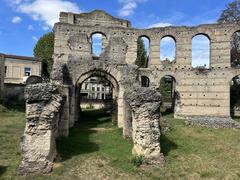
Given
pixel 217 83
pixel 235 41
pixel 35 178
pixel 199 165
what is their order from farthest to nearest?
pixel 235 41, pixel 217 83, pixel 199 165, pixel 35 178

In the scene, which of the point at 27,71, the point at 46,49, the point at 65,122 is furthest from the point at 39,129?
the point at 46,49

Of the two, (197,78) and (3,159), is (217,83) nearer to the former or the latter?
(197,78)

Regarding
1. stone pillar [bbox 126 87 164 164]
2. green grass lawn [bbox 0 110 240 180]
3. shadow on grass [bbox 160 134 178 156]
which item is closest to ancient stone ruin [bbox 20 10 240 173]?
stone pillar [bbox 126 87 164 164]

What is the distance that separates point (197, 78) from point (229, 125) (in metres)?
6.24

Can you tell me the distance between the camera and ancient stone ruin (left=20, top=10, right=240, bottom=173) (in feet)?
28.7

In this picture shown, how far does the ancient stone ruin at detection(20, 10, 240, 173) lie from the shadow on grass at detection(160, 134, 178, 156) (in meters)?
1.20

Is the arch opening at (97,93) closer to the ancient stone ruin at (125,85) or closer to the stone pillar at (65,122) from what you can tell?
the ancient stone ruin at (125,85)

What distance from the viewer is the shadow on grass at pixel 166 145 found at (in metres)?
10.7

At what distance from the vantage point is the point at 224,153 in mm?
10898

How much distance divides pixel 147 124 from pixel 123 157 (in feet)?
4.44

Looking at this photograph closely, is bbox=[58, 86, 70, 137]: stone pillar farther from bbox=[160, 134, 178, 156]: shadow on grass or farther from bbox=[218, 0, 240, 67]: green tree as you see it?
bbox=[218, 0, 240, 67]: green tree

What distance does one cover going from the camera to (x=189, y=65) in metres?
23.5

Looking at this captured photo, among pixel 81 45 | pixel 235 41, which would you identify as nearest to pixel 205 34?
pixel 235 41

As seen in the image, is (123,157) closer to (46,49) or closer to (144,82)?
(144,82)
